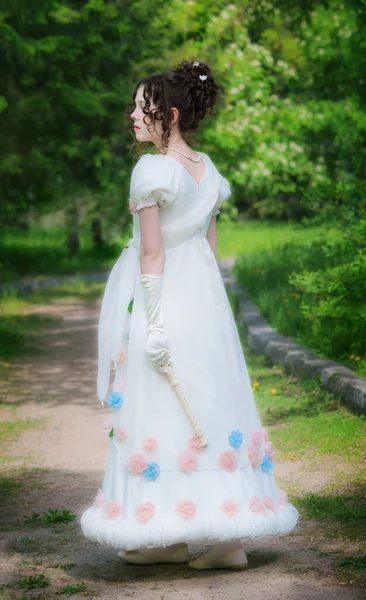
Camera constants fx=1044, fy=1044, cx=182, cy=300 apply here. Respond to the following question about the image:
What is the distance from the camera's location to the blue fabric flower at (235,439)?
4.22m

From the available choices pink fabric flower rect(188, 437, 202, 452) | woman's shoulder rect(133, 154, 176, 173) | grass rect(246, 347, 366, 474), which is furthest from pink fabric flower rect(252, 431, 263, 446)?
grass rect(246, 347, 366, 474)

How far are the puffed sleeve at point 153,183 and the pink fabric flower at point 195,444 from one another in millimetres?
957

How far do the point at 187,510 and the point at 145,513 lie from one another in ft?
0.54

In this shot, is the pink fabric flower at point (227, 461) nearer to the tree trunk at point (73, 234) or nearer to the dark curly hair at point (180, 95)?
the dark curly hair at point (180, 95)

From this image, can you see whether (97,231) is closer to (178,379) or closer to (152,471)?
(178,379)

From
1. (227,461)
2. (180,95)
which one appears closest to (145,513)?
(227,461)

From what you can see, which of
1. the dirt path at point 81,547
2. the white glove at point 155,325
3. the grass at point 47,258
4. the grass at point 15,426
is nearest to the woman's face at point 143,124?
the white glove at point 155,325

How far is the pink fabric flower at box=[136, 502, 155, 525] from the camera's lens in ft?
13.4

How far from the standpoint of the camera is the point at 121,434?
14.0 feet

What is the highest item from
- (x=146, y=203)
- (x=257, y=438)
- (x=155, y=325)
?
(x=146, y=203)

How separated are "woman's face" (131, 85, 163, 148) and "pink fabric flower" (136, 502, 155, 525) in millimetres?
1486

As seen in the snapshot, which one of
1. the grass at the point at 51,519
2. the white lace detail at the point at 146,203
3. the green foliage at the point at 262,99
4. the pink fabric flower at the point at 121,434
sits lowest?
the grass at the point at 51,519

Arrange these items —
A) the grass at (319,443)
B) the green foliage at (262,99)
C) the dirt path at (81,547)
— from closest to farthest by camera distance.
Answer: the dirt path at (81,547), the grass at (319,443), the green foliage at (262,99)

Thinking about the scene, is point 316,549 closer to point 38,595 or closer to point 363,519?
point 363,519
